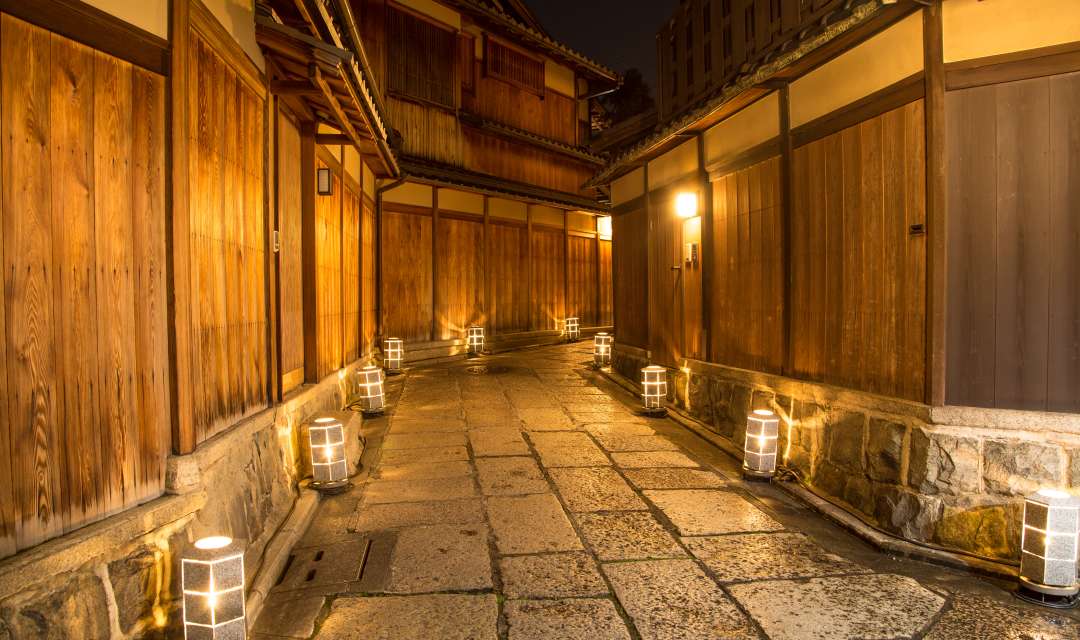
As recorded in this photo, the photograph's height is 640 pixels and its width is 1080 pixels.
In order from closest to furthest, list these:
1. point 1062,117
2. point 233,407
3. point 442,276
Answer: point 1062,117 → point 233,407 → point 442,276

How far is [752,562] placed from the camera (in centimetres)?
595

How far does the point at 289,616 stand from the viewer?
4.98 metres

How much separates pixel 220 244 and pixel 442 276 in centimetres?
1442

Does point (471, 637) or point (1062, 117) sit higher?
point (1062, 117)

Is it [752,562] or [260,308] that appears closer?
[752,562]

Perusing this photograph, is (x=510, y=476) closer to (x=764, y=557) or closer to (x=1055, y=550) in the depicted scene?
(x=764, y=557)

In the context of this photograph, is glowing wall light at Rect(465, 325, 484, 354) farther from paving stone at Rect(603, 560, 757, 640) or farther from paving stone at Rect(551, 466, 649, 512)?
paving stone at Rect(603, 560, 757, 640)

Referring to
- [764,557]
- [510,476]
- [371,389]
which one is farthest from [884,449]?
[371,389]

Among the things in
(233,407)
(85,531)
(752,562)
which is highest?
(233,407)

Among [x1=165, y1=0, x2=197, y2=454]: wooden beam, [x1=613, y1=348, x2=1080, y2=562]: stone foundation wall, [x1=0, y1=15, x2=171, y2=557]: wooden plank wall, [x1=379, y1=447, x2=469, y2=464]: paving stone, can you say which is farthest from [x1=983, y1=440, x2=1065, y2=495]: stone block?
[x1=0, y1=15, x2=171, y2=557]: wooden plank wall

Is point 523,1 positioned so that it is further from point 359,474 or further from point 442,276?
point 359,474

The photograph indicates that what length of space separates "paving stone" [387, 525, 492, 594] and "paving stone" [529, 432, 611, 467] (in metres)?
2.71

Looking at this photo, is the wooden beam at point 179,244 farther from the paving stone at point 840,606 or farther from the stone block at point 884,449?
the stone block at point 884,449

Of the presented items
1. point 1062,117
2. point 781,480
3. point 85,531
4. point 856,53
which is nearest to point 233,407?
point 85,531
